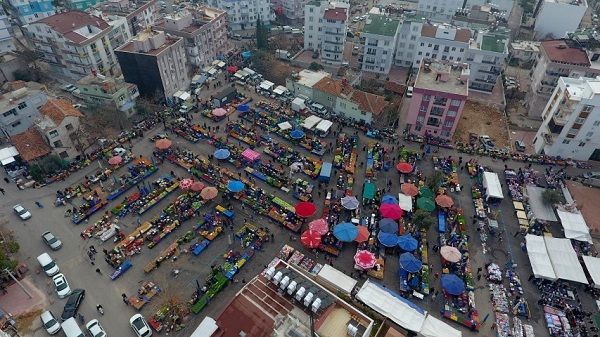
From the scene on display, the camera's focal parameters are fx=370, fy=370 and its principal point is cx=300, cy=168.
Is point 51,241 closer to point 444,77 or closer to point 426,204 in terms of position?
point 426,204

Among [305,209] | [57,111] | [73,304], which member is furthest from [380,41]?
[73,304]

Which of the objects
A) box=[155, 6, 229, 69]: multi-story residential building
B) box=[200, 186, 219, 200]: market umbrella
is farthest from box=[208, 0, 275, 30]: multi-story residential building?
box=[200, 186, 219, 200]: market umbrella

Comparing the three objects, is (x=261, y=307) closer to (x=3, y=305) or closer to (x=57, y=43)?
(x=3, y=305)

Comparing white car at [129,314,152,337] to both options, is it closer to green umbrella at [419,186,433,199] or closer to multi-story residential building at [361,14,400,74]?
green umbrella at [419,186,433,199]

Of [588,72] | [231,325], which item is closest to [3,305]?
[231,325]

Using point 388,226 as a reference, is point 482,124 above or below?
below

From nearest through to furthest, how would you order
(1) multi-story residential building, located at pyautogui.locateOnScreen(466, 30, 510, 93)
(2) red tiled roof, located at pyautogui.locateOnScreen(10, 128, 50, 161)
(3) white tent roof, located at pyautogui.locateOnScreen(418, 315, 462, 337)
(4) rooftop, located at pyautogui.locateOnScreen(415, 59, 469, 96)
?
(3) white tent roof, located at pyautogui.locateOnScreen(418, 315, 462, 337) → (2) red tiled roof, located at pyautogui.locateOnScreen(10, 128, 50, 161) → (4) rooftop, located at pyautogui.locateOnScreen(415, 59, 469, 96) → (1) multi-story residential building, located at pyautogui.locateOnScreen(466, 30, 510, 93)
